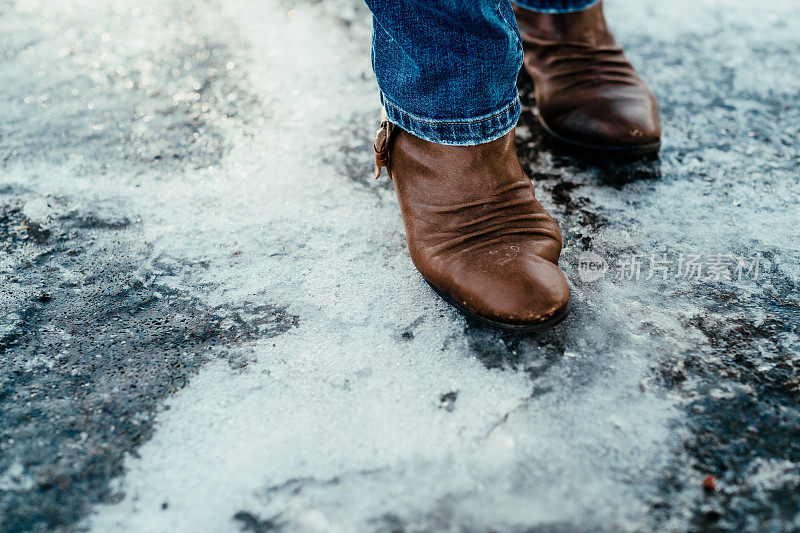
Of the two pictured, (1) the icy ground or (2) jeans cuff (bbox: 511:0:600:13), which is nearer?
(1) the icy ground

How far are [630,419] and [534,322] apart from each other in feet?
0.71

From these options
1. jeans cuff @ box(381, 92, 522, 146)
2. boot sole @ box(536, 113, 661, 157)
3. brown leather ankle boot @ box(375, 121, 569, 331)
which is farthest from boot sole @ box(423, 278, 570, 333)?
boot sole @ box(536, 113, 661, 157)

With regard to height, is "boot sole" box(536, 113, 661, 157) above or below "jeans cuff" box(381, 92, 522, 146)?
below

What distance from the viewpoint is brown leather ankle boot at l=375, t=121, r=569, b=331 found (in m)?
1.07

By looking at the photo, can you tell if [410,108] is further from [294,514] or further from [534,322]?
[294,514]

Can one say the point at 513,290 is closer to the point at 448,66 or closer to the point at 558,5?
the point at 448,66

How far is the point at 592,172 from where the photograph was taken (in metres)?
1.51

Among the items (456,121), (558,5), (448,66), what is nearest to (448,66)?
(448,66)

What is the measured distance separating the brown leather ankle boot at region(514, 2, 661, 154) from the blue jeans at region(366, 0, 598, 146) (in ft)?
1.44

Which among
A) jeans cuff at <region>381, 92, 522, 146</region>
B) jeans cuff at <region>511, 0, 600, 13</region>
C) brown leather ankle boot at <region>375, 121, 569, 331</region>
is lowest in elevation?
brown leather ankle boot at <region>375, 121, 569, 331</region>

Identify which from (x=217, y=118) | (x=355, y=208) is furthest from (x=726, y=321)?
(x=217, y=118)

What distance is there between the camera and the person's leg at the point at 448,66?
101 cm

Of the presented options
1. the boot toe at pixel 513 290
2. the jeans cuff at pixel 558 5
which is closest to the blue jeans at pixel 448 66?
the boot toe at pixel 513 290

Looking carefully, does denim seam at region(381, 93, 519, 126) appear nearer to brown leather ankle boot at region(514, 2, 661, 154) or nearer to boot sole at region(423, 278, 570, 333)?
boot sole at region(423, 278, 570, 333)
